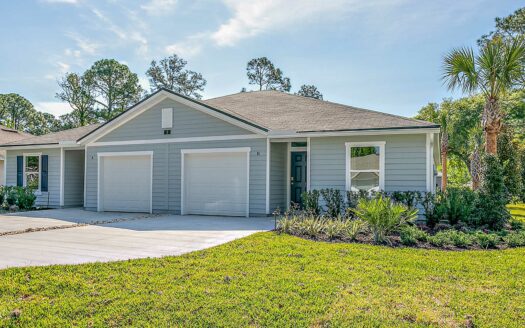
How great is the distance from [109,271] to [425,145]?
8.43 m

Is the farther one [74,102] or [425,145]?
[74,102]

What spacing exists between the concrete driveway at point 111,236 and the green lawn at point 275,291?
2.60 ft

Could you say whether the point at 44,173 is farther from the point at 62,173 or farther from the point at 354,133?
the point at 354,133

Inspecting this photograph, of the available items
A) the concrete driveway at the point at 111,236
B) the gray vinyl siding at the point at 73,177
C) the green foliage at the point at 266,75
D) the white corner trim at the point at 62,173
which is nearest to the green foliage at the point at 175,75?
the green foliage at the point at 266,75

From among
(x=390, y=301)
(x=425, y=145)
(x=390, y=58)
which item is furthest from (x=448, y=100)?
(x=390, y=301)

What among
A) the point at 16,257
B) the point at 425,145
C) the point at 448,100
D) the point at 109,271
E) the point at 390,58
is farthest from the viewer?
the point at 448,100

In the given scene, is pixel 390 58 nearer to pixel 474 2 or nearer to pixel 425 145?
pixel 474 2

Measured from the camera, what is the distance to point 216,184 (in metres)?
12.7

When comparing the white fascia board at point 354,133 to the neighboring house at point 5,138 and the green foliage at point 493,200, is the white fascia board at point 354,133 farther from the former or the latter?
the neighboring house at point 5,138

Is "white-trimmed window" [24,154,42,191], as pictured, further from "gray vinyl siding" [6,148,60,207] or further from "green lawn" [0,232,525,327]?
"green lawn" [0,232,525,327]

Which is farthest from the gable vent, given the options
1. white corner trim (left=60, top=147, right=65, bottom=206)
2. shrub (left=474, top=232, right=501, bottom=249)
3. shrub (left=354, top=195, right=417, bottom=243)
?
shrub (left=474, top=232, right=501, bottom=249)

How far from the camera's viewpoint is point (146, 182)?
1378cm

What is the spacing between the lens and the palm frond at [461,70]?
481 inches

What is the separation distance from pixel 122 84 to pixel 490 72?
3397cm
